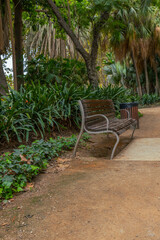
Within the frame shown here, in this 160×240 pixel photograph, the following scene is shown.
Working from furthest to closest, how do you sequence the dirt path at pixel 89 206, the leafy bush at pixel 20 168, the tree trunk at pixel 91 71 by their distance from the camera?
the tree trunk at pixel 91 71
the leafy bush at pixel 20 168
the dirt path at pixel 89 206

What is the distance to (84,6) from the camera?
800cm

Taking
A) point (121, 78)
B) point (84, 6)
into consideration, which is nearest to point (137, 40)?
point (121, 78)

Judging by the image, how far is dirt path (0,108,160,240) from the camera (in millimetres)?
1577

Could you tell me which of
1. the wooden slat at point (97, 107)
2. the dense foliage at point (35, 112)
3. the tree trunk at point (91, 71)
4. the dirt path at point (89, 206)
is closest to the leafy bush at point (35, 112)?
the dense foliage at point (35, 112)

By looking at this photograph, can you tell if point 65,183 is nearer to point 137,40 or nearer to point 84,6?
point 84,6

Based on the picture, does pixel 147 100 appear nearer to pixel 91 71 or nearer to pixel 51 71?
pixel 91 71

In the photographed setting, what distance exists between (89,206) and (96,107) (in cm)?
275

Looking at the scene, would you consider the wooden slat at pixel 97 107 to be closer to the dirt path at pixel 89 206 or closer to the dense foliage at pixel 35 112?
the dense foliage at pixel 35 112

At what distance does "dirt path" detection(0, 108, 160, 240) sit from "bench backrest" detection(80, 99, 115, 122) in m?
1.22

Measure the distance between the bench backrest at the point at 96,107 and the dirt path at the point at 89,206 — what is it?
4.01ft

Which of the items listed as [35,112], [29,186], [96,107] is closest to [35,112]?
[35,112]

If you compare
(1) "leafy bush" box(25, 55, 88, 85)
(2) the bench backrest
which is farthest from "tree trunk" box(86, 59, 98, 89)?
(2) the bench backrest

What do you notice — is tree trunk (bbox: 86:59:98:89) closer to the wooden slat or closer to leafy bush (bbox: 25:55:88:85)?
leafy bush (bbox: 25:55:88:85)

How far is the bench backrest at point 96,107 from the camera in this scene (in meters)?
3.84
